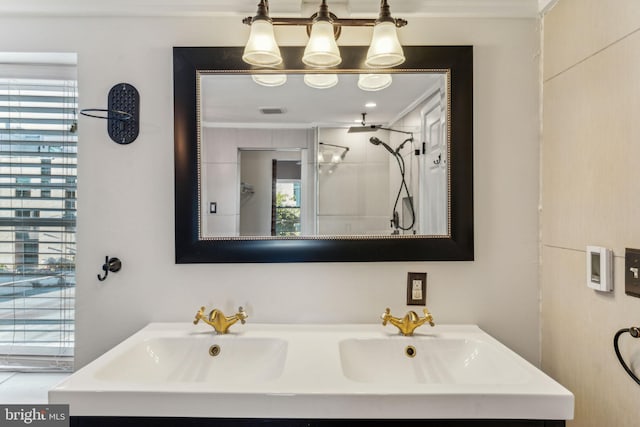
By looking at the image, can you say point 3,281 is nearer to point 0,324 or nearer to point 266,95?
point 0,324

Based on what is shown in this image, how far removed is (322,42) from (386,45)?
22 centimetres

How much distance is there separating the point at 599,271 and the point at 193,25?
159cm

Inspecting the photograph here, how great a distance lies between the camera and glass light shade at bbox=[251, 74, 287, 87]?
135 cm

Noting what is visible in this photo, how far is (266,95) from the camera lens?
136 centimetres

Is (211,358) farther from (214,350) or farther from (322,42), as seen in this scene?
(322,42)

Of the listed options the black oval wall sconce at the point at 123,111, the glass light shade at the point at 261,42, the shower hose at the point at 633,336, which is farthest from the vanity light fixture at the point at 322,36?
the shower hose at the point at 633,336

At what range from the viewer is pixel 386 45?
121 cm

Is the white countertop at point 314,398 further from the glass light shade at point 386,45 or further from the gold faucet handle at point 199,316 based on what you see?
the glass light shade at point 386,45

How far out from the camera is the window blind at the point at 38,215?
1.47 metres

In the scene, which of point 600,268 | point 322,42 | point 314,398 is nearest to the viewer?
point 314,398

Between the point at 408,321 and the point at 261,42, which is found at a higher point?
the point at 261,42

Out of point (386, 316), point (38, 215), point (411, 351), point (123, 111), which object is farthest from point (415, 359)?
point (38, 215)

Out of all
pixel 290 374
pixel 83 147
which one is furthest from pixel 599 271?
pixel 83 147

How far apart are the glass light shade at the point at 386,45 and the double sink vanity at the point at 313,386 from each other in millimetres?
982
